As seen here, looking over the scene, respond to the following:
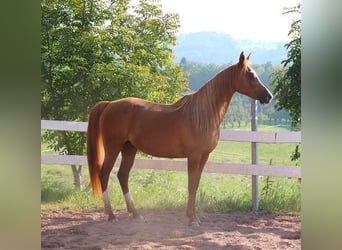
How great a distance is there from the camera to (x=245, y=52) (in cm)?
188

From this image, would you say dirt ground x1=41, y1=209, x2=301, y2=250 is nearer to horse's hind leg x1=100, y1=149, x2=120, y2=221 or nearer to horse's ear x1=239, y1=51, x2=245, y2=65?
horse's hind leg x1=100, y1=149, x2=120, y2=221

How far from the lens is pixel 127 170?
79.1 inches

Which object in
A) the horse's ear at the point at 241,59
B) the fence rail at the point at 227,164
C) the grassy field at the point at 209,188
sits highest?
the horse's ear at the point at 241,59

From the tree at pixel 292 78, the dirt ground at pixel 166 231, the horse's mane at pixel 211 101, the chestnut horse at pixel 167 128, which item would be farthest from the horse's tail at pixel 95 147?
the tree at pixel 292 78

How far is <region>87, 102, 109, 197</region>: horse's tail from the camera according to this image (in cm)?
202

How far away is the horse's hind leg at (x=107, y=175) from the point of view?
6.63ft

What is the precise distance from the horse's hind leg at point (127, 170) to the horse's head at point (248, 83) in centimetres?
51

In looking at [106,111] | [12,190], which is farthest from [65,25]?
[12,190]

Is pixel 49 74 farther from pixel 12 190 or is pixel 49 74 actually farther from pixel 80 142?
pixel 12 190

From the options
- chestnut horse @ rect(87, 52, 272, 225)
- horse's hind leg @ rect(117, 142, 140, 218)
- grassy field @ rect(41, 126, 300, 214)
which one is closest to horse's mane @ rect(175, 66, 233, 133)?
chestnut horse @ rect(87, 52, 272, 225)

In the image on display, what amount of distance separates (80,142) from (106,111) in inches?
6.9

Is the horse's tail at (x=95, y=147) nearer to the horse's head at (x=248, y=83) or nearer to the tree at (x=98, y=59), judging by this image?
the tree at (x=98, y=59)

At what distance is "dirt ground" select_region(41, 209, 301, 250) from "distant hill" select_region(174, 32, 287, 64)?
62 centimetres

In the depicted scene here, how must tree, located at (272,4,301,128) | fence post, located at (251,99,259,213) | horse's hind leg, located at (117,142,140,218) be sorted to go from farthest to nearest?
horse's hind leg, located at (117,142,140,218) → fence post, located at (251,99,259,213) → tree, located at (272,4,301,128)
